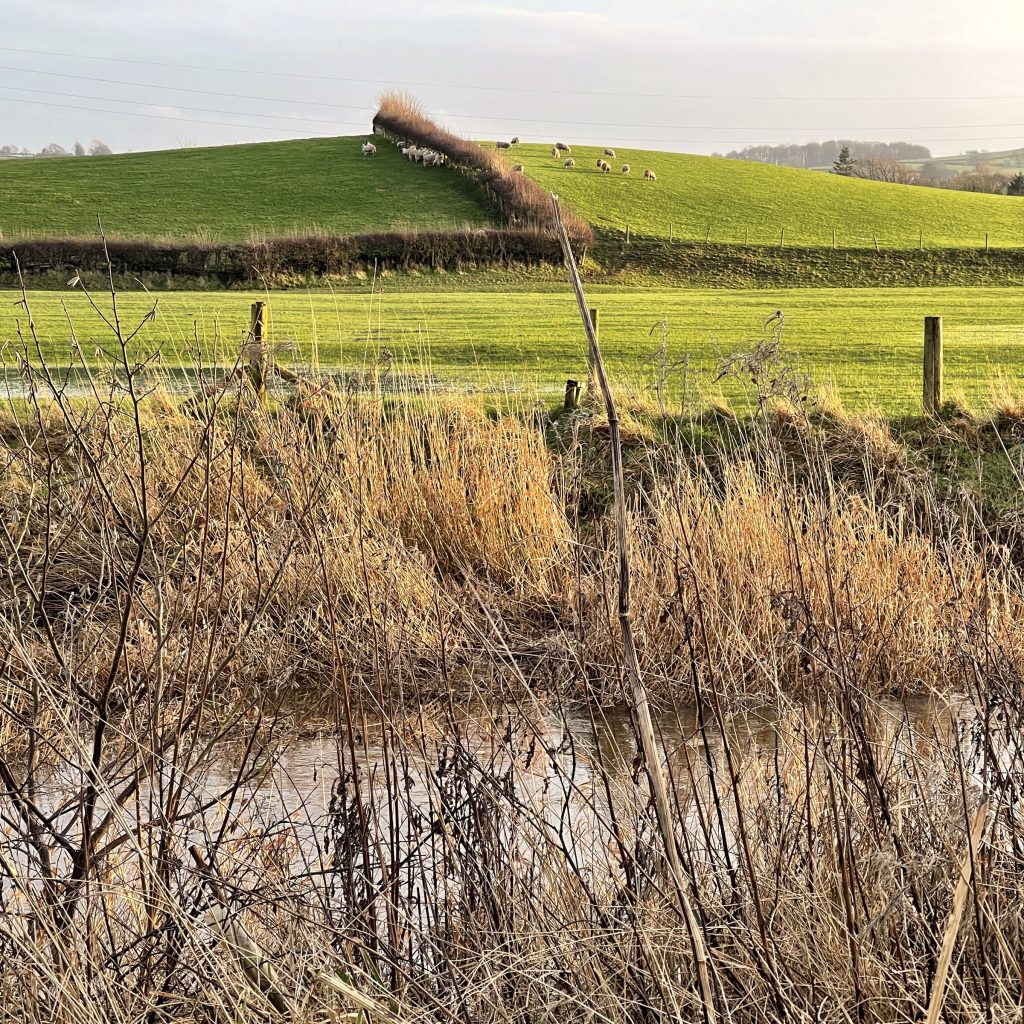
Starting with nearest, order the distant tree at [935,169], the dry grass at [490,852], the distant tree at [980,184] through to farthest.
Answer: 1. the dry grass at [490,852]
2. the distant tree at [980,184]
3. the distant tree at [935,169]

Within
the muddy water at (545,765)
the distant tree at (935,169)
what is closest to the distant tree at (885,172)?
the distant tree at (935,169)

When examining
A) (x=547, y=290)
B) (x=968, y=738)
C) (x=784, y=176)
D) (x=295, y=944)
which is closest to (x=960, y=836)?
(x=295, y=944)

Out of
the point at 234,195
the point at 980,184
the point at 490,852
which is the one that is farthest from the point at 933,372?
the point at 980,184

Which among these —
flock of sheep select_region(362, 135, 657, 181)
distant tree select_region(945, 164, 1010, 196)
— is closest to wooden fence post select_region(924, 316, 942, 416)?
flock of sheep select_region(362, 135, 657, 181)

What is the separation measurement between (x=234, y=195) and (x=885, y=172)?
51.1 metres

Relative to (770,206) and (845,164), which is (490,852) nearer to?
(770,206)

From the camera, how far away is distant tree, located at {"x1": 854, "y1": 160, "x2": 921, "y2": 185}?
81.2 m

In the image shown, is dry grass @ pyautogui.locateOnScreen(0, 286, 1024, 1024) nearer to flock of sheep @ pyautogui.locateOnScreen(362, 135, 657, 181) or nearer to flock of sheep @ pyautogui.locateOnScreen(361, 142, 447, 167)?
flock of sheep @ pyautogui.locateOnScreen(362, 135, 657, 181)

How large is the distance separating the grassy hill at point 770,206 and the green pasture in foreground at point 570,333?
41.7 ft

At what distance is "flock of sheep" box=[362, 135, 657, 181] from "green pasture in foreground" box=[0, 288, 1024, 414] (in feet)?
67.8

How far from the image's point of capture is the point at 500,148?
61688mm

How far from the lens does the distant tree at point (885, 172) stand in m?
81.2

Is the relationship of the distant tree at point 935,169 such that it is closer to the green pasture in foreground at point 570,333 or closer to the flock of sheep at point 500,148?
the flock of sheep at point 500,148

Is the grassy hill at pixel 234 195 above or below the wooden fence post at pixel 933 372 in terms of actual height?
above
